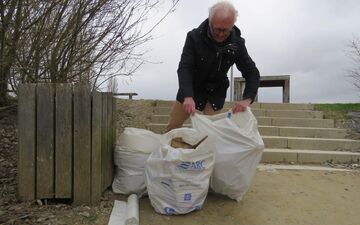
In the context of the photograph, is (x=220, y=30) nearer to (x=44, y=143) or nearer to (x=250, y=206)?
(x=250, y=206)

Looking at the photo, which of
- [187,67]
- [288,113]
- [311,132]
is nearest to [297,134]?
[311,132]

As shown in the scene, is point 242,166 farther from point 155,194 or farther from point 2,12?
point 2,12

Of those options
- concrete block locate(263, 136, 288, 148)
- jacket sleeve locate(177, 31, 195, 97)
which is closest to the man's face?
jacket sleeve locate(177, 31, 195, 97)

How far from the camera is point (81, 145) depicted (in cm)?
308

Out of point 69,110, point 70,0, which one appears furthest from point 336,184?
point 70,0

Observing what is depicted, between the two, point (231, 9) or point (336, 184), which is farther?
point (336, 184)

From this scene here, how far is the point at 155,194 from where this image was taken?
118 inches

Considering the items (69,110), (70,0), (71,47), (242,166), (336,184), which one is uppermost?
(70,0)

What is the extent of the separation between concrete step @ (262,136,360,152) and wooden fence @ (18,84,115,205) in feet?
12.6

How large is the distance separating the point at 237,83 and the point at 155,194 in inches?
398

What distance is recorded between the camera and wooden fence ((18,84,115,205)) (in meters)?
3.02

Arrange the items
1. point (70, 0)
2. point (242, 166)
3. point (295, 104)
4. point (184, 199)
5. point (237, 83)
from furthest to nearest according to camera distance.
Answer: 1. point (237, 83)
2. point (295, 104)
3. point (70, 0)
4. point (242, 166)
5. point (184, 199)

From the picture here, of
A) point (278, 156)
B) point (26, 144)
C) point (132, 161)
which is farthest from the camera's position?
point (278, 156)

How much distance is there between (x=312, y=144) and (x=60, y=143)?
4.56 metres
